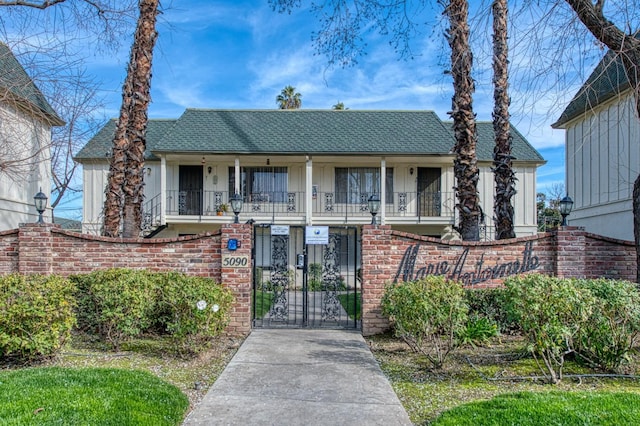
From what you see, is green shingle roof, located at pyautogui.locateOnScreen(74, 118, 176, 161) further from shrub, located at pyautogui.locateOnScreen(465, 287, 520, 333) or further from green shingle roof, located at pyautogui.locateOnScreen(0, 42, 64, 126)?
shrub, located at pyautogui.locateOnScreen(465, 287, 520, 333)

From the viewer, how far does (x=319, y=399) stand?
14.2 feet

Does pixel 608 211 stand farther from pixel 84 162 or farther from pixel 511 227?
pixel 84 162

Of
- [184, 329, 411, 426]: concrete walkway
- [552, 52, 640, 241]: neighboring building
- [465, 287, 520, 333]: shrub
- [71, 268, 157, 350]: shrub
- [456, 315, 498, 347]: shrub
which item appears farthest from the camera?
[552, 52, 640, 241]: neighboring building

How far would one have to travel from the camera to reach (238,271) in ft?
23.7

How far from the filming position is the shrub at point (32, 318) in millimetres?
5102

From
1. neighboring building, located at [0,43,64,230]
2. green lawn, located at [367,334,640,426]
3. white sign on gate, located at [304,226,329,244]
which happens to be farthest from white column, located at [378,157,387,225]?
neighboring building, located at [0,43,64,230]

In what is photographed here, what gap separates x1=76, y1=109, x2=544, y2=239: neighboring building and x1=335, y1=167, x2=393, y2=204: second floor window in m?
0.04

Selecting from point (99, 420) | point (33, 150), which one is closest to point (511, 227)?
point (99, 420)

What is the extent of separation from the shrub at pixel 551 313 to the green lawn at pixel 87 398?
3948mm

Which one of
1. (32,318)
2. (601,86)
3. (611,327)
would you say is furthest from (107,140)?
(611,327)

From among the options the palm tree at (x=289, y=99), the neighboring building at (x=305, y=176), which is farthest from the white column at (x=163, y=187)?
the palm tree at (x=289, y=99)

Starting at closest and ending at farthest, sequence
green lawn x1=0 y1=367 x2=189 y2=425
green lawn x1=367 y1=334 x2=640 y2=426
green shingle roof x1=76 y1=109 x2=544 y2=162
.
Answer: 1. green lawn x1=0 y1=367 x2=189 y2=425
2. green lawn x1=367 y1=334 x2=640 y2=426
3. green shingle roof x1=76 y1=109 x2=544 y2=162

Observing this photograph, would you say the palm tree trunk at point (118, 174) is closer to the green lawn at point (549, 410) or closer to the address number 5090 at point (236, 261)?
the address number 5090 at point (236, 261)

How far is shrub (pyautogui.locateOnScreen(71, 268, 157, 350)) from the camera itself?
5855 mm
